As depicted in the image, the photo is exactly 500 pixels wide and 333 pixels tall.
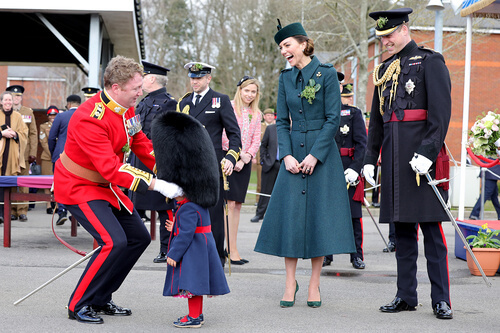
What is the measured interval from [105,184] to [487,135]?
10.3 feet

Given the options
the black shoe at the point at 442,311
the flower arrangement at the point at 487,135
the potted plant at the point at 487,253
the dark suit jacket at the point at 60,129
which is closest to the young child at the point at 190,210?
the black shoe at the point at 442,311

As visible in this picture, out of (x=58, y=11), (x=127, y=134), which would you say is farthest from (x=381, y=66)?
(x=58, y=11)

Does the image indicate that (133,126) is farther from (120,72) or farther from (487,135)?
(487,135)

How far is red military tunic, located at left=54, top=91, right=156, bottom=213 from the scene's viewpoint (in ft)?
17.0

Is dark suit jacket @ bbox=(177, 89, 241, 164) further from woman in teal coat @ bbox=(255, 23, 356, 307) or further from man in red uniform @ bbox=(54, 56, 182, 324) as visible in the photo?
man in red uniform @ bbox=(54, 56, 182, 324)

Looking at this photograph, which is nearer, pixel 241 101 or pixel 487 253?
pixel 487 253

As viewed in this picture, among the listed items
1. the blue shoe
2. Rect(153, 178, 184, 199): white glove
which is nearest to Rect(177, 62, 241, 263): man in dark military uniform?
the blue shoe

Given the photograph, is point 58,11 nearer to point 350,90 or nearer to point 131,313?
point 350,90

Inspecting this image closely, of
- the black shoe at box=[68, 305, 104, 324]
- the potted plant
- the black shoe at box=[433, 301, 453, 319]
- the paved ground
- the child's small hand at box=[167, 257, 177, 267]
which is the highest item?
the child's small hand at box=[167, 257, 177, 267]

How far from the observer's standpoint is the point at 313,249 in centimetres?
589

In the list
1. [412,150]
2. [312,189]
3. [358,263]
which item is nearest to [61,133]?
[358,263]

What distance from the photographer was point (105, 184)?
5461 millimetres

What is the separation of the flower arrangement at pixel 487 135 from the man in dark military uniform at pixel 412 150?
1.54ft

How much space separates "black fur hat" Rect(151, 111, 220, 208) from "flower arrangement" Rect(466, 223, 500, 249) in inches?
148
